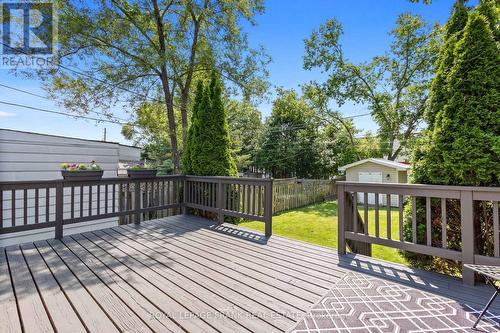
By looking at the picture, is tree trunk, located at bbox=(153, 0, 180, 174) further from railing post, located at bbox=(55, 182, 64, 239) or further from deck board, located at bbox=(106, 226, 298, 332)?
deck board, located at bbox=(106, 226, 298, 332)

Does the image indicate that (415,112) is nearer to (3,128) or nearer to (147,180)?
(147,180)

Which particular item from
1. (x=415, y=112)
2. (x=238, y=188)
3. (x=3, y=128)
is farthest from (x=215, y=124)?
(x=415, y=112)

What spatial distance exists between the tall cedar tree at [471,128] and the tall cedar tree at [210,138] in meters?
3.70

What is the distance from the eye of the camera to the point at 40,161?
482 centimetres

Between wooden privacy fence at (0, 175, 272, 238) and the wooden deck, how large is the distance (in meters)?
0.47

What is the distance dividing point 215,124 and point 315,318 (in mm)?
4340

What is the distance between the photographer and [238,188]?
443cm

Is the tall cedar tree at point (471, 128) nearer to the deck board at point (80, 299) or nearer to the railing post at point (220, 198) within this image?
the railing post at point (220, 198)

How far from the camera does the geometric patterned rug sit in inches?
66.7

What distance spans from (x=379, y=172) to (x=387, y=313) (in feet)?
39.7

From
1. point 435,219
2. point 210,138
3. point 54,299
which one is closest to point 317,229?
point 210,138

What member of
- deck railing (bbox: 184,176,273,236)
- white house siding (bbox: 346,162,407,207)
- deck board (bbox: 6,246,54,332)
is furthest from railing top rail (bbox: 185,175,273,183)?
white house siding (bbox: 346,162,407,207)

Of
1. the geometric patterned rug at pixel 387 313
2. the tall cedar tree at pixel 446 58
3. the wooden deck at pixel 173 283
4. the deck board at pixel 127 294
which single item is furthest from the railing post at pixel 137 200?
the tall cedar tree at pixel 446 58

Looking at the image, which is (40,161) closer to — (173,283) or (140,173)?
(140,173)
